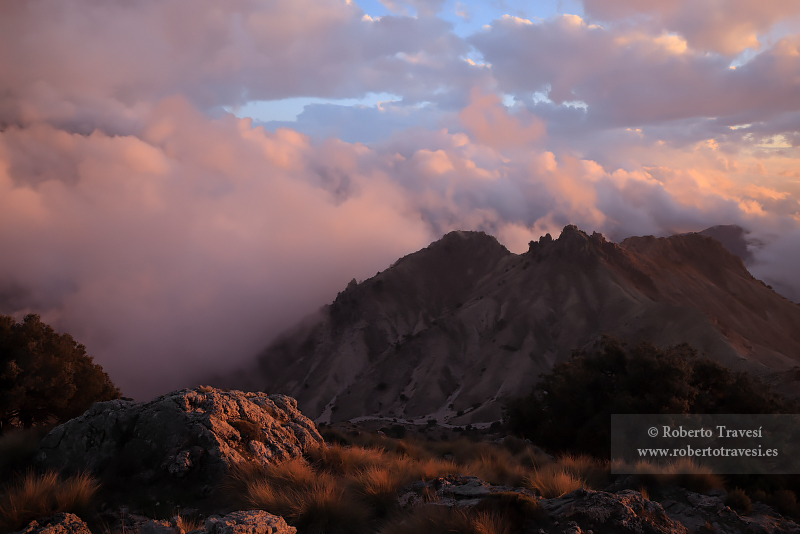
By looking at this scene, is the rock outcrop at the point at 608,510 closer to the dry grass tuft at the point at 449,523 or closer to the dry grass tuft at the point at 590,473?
the dry grass tuft at the point at 449,523

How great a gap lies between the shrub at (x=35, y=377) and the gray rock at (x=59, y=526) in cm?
1911

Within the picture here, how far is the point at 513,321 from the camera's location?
109375 millimetres

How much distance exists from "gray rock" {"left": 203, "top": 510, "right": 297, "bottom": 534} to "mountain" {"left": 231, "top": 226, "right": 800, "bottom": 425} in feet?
247

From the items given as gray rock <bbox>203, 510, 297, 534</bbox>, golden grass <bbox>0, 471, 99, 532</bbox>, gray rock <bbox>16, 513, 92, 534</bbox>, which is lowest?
gray rock <bbox>16, 513, 92, 534</bbox>

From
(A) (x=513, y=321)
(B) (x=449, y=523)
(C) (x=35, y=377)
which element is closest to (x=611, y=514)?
(B) (x=449, y=523)

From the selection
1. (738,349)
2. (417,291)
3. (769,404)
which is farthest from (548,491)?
(417,291)

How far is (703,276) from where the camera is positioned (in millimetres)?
Answer: 131250

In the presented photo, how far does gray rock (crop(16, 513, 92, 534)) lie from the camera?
7.38 metres

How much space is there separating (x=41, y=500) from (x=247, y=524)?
4262mm

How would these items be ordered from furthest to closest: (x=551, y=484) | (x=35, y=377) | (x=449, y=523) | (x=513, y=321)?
1. (x=513, y=321)
2. (x=35, y=377)
3. (x=551, y=484)
4. (x=449, y=523)

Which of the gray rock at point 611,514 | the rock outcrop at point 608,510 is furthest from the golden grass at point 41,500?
the gray rock at point 611,514

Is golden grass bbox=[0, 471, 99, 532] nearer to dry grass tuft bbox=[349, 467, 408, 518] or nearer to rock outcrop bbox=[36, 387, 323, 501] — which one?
rock outcrop bbox=[36, 387, 323, 501]

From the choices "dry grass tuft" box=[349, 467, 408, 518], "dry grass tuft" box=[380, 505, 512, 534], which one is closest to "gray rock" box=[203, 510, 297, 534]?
"dry grass tuft" box=[380, 505, 512, 534]

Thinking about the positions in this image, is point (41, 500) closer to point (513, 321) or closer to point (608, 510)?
point (608, 510)
